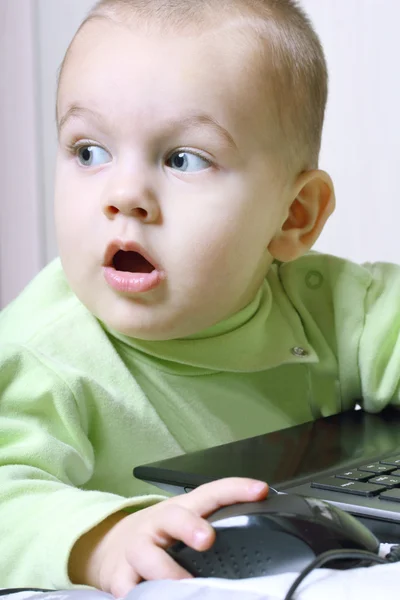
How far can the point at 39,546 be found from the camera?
0.77 metres

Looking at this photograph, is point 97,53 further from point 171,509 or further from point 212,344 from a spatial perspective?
point 171,509

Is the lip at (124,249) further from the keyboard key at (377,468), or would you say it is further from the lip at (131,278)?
the keyboard key at (377,468)

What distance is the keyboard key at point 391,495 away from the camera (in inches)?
29.5

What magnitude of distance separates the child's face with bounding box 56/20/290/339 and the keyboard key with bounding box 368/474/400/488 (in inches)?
10.4

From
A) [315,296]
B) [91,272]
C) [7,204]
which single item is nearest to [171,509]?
[91,272]

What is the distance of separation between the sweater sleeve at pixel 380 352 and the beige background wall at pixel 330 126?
0.60m

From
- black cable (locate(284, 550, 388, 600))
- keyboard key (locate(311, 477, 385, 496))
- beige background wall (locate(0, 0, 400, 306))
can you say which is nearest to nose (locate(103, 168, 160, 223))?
keyboard key (locate(311, 477, 385, 496))

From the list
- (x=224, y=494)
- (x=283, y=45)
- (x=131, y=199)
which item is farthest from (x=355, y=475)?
(x=283, y=45)

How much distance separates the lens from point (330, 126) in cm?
183

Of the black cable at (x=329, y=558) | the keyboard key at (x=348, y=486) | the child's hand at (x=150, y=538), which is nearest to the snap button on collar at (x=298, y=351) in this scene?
the keyboard key at (x=348, y=486)

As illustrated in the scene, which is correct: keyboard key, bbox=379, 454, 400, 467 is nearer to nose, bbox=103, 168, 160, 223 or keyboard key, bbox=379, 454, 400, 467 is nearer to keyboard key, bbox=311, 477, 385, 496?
keyboard key, bbox=311, 477, 385, 496

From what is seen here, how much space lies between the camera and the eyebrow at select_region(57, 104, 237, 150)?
93 centimetres

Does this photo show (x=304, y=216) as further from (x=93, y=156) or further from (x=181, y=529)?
(x=181, y=529)

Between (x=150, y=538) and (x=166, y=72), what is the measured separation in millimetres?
461
